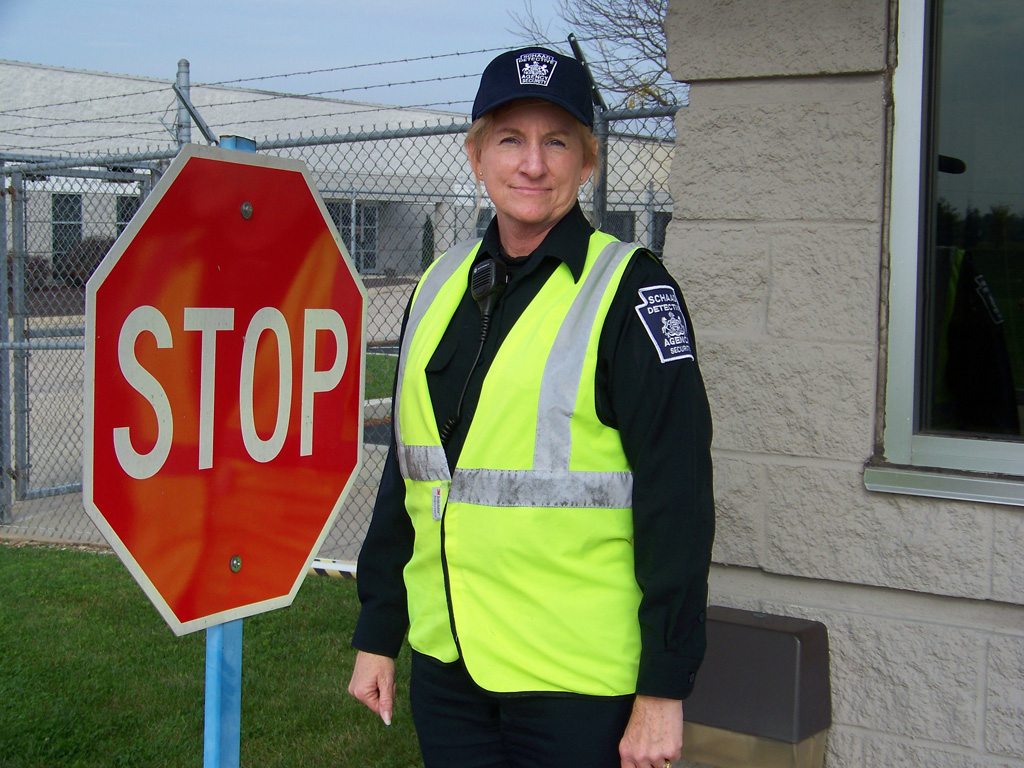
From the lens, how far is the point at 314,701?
403 centimetres

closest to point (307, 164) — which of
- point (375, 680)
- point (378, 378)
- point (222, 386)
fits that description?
point (222, 386)

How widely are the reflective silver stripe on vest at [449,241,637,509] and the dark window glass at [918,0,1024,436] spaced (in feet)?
4.38

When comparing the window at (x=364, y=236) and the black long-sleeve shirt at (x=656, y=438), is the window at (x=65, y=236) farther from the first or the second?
the black long-sleeve shirt at (x=656, y=438)

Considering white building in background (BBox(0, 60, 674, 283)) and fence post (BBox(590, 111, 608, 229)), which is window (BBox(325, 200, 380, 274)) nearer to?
white building in background (BBox(0, 60, 674, 283))

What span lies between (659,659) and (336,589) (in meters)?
4.09

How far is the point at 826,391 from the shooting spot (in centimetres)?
273

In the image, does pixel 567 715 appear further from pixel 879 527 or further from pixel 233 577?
pixel 879 527

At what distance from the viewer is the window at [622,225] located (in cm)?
442

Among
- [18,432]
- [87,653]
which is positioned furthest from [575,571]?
[18,432]

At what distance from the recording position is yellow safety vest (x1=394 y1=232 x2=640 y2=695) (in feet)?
5.88

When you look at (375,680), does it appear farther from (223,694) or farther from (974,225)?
(974,225)

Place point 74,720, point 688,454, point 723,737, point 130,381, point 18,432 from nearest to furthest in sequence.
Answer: point 130,381, point 688,454, point 723,737, point 74,720, point 18,432

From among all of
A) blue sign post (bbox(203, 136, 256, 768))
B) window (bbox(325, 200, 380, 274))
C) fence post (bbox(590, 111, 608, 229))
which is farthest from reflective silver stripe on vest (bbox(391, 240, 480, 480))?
window (bbox(325, 200, 380, 274))

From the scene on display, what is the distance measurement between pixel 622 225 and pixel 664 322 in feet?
10.5
